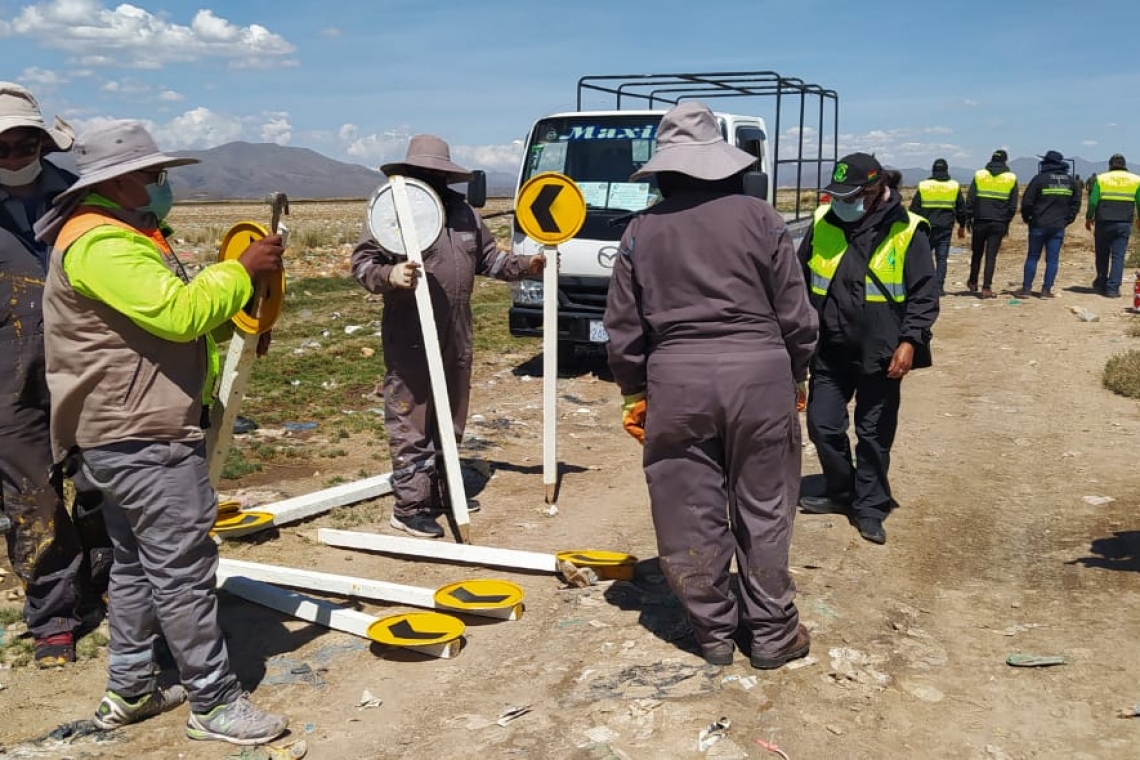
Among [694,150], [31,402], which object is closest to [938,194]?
[694,150]

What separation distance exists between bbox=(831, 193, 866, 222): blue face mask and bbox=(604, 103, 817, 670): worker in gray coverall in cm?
176

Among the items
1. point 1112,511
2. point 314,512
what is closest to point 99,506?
point 314,512

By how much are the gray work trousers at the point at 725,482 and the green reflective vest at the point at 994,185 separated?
11.5 m

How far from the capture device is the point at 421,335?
5543 mm

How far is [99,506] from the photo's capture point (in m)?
4.50

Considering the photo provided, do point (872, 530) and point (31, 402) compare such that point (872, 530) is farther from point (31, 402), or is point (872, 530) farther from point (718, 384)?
point (31, 402)

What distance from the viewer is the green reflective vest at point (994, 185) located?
1399 cm

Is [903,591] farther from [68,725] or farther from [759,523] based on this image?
[68,725]

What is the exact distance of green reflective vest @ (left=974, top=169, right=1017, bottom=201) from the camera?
13992mm

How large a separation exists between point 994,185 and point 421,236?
1106cm

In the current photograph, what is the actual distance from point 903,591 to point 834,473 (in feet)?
3.74

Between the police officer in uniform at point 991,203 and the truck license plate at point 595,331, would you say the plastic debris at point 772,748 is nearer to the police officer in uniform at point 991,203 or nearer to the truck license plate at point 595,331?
the truck license plate at point 595,331

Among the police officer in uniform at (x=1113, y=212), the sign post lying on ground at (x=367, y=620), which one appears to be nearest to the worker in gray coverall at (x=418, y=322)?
the sign post lying on ground at (x=367, y=620)

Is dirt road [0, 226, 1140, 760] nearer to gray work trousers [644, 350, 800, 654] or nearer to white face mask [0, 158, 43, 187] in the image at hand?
gray work trousers [644, 350, 800, 654]
